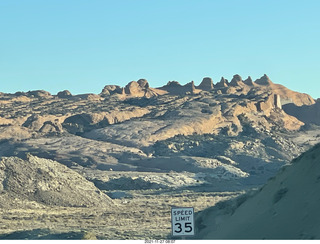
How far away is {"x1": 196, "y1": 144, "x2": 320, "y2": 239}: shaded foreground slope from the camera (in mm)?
31422

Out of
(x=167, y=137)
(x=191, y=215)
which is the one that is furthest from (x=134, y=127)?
(x=191, y=215)

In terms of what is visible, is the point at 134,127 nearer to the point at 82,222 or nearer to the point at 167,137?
the point at 167,137

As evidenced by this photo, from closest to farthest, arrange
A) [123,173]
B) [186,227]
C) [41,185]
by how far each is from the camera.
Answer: [186,227] < [41,185] < [123,173]

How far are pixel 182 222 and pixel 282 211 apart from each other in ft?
43.9

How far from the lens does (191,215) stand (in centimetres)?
2117

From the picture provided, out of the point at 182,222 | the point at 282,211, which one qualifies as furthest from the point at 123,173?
the point at 182,222

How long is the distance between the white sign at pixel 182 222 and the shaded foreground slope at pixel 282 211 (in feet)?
30.3

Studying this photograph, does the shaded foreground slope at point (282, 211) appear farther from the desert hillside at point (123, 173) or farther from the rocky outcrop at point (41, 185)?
the rocky outcrop at point (41, 185)

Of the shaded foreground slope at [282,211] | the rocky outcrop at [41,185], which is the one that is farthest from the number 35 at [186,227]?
the rocky outcrop at [41,185]

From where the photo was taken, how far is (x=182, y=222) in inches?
838

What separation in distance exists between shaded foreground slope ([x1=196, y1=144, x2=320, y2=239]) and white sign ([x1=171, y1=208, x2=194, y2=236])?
364 inches

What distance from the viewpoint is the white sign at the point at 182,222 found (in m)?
21.1

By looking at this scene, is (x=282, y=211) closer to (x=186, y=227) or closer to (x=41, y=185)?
(x=186, y=227)

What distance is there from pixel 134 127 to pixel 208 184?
62029 millimetres
